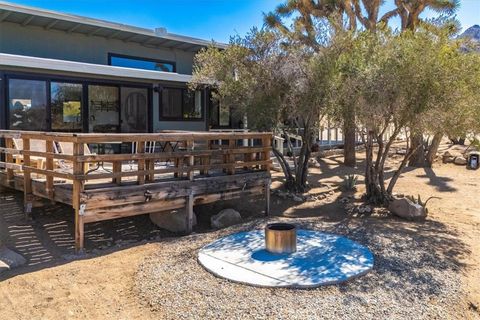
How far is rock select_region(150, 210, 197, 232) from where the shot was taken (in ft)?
24.0

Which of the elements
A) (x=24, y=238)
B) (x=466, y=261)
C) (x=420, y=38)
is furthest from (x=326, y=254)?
(x=24, y=238)

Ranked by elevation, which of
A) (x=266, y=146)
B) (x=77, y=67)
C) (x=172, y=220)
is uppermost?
(x=77, y=67)

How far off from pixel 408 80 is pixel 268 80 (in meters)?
3.00

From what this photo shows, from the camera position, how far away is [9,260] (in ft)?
17.6

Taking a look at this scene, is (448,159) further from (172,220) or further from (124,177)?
(124,177)

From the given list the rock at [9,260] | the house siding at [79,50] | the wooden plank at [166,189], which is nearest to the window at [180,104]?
the house siding at [79,50]

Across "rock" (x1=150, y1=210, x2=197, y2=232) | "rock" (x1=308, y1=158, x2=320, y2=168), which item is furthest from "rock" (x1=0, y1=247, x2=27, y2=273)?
"rock" (x1=308, y1=158, x2=320, y2=168)

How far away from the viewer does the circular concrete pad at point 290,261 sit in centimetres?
458

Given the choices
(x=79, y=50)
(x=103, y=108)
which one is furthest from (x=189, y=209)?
(x=79, y=50)

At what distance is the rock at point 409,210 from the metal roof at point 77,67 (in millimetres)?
6944

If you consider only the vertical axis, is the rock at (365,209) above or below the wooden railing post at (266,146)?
below

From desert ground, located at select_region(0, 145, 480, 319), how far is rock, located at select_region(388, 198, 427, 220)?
197 mm

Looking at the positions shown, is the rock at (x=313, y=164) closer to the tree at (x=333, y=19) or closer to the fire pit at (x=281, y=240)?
the tree at (x=333, y=19)

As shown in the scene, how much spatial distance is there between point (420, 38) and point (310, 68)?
2285mm
